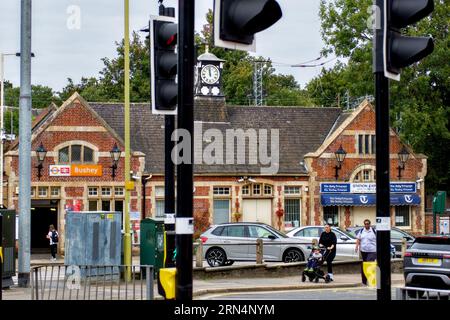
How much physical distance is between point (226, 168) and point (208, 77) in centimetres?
699

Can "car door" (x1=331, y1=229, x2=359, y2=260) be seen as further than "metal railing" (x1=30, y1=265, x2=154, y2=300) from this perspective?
Yes

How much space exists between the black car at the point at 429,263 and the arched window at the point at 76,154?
89.4 ft

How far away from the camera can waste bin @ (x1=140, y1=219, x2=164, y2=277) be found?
80.0ft

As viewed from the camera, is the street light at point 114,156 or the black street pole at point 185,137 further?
the street light at point 114,156

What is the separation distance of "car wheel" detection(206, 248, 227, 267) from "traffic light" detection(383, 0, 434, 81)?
24.1m

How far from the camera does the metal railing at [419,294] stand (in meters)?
11.3

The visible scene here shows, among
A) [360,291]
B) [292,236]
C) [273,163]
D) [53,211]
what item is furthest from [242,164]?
[360,291]

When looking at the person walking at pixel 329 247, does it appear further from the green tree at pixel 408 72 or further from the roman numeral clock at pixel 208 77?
the roman numeral clock at pixel 208 77

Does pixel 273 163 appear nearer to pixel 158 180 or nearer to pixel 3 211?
pixel 158 180

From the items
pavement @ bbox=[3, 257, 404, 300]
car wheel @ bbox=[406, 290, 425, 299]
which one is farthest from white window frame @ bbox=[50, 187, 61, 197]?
car wheel @ bbox=[406, 290, 425, 299]

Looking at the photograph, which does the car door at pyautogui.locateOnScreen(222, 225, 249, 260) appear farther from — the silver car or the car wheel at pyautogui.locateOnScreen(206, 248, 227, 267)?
the car wheel at pyautogui.locateOnScreen(206, 248, 227, 267)

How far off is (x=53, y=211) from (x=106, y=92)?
32.4 m

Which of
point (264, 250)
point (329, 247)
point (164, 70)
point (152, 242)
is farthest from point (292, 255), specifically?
point (164, 70)

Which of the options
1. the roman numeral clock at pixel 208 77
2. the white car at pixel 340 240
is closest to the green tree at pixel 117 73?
the roman numeral clock at pixel 208 77
